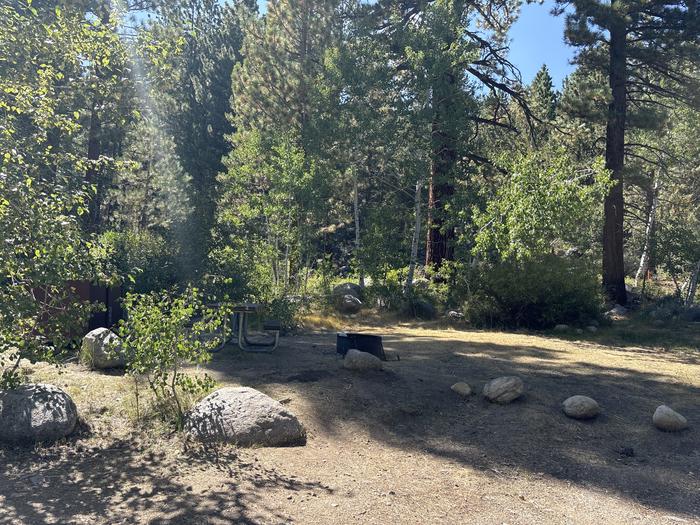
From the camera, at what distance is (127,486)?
4.15 m

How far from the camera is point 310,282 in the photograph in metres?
17.7

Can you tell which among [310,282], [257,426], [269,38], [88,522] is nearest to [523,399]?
[257,426]

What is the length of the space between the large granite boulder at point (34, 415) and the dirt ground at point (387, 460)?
13 cm

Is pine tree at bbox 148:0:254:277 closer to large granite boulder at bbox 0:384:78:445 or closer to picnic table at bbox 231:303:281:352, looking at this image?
picnic table at bbox 231:303:281:352

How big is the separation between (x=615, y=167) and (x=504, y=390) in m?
13.2

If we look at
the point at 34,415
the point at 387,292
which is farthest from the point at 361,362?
the point at 387,292

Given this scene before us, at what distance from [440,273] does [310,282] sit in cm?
456

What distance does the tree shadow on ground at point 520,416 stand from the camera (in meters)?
4.82

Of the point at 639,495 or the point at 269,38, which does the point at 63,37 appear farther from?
the point at 269,38

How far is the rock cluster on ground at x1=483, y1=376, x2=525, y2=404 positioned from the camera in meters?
6.27

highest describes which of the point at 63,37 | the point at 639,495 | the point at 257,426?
the point at 63,37

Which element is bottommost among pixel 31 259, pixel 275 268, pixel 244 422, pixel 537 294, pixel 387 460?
pixel 387 460

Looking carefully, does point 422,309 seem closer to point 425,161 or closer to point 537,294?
point 537,294

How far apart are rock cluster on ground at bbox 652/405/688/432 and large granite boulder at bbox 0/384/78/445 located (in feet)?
18.3
